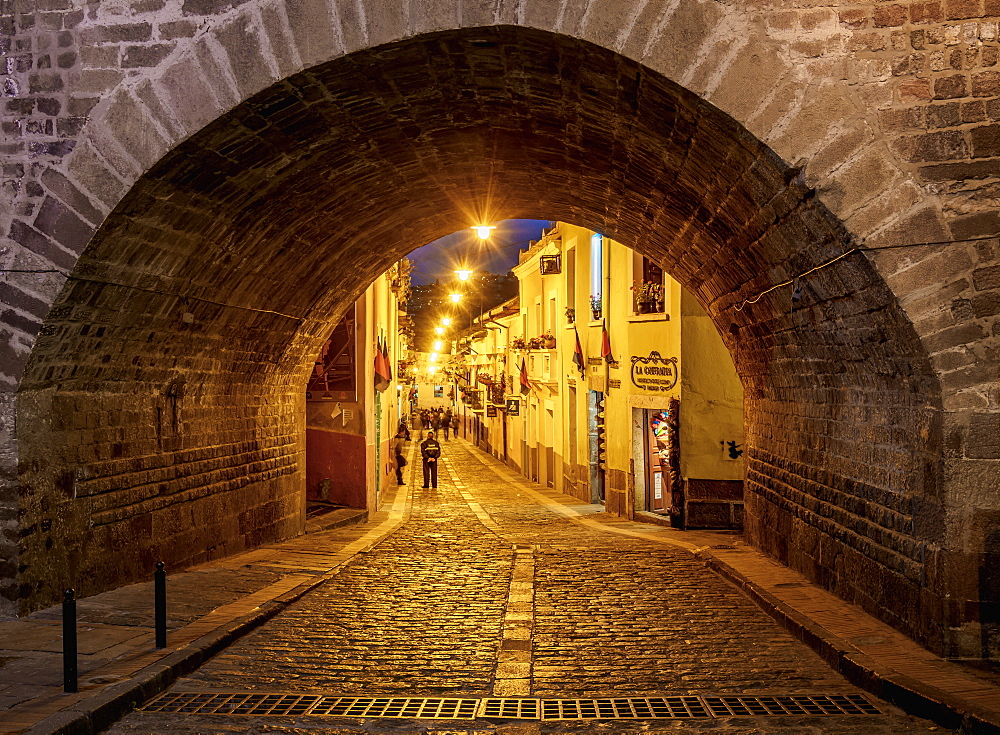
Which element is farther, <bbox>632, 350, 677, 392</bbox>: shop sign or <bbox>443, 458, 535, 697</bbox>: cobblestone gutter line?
<bbox>632, 350, 677, 392</bbox>: shop sign

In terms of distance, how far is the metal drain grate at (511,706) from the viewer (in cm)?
625

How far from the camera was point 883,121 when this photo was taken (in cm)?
686

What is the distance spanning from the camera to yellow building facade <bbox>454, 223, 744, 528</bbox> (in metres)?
16.6

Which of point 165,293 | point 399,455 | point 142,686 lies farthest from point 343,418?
point 142,686

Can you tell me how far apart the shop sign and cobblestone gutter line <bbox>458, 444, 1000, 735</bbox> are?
575 centimetres

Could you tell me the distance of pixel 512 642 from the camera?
825 cm

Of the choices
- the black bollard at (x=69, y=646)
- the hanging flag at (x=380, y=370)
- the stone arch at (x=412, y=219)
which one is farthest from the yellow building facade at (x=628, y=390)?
the black bollard at (x=69, y=646)

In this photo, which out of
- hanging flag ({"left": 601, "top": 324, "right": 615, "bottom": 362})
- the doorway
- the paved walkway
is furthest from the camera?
the doorway

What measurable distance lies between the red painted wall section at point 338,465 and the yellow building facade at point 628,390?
546cm

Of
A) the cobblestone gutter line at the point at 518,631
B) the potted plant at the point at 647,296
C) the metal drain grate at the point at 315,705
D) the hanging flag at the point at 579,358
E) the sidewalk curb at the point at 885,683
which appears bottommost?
the cobblestone gutter line at the point at 518,631

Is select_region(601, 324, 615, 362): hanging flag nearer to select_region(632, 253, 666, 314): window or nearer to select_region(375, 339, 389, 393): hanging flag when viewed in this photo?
select_region(632, 253, 666, 314): window

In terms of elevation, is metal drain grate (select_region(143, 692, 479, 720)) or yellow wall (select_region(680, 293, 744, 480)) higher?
yellow wall (select_region(680, 293, 744, 480))

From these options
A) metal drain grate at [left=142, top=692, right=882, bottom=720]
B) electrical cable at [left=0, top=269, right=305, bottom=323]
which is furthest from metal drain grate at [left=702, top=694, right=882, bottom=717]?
electrical cable at [left=0, top=269, right=305, bottom=323]

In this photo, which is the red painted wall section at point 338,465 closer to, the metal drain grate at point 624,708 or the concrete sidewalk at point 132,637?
the concrete sidewalk at point 132,637
